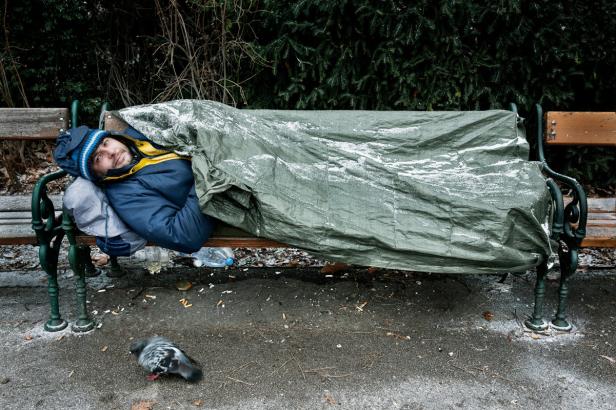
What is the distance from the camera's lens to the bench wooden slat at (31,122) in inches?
135

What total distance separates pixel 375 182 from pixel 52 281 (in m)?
1.89

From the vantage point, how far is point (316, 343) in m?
3.00

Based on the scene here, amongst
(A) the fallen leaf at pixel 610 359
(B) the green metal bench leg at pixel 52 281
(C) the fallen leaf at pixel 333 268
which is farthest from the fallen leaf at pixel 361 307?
(B) the green metal bench leg at pixel 52 281

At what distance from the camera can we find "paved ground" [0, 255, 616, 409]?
2580 mm

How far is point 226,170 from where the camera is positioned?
9.53 feet

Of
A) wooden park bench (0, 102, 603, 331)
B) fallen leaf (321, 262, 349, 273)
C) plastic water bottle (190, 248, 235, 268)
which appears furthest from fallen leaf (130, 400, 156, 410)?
fallen leaf (321, 262, 349, 273)

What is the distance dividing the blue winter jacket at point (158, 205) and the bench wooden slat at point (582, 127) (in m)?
2.28

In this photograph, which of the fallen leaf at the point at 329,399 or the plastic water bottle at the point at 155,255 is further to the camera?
the plastic water bottle at the point at 155,255

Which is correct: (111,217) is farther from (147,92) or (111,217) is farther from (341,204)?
(147,92)

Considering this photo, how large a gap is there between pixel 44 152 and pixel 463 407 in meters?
5.06

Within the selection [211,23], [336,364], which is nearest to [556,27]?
[211,23]

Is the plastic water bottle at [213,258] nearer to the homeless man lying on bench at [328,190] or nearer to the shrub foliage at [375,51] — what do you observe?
the homeless man lying on bench at [328,190]

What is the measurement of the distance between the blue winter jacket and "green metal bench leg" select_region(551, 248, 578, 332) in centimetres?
198

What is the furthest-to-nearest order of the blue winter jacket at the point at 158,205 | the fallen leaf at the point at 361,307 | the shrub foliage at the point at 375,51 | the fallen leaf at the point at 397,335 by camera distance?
the shrub foliage at the point at 375,51, the fallen leaf at the point at 361,307, the fallen leaf at the point at 397,335, the blue winter jacket at the point at 158,205
